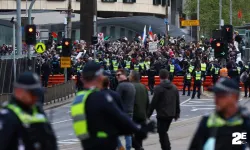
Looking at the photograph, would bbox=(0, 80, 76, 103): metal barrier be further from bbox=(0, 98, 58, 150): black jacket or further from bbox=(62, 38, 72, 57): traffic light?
bbox=(0, 98, 58, 150): black jacket

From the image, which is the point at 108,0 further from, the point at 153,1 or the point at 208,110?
the point at 208,110

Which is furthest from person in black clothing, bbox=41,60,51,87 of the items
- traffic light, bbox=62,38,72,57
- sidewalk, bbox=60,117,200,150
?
sidewalk, bbox=60,117,200,150

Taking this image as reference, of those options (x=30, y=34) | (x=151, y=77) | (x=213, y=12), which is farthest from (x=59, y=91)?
(x=213, y=12)

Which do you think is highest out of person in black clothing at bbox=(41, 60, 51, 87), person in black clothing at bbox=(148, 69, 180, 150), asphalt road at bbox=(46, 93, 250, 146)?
person in black clothing at bbox=(148, 69, 180, 150)

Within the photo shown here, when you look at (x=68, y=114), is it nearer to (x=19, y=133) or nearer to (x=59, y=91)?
(x=59, y=91)

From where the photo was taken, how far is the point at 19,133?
Result: 25.1ft

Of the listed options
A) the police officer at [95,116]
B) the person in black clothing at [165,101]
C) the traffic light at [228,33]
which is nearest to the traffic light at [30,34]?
the traffic light at [228,33]

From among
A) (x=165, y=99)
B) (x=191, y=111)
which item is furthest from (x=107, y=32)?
(x=165, y=99)

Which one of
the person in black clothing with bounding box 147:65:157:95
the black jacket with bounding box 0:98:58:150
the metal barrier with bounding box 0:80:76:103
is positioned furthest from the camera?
the person in black clothing with bounding box 147:65:157:95

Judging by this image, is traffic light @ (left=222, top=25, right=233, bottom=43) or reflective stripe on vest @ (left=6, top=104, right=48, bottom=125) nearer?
reflective stripe on vest @ (left=6, top=104, right=48, bottom=125)

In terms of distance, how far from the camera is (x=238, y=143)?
25.9 feet

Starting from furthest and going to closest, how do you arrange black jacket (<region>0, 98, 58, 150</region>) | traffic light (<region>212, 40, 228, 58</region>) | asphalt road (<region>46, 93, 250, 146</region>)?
traffic light (<region>212, 40, 228, 58</region>), asphalt road (<region>46, 93, 250, 146</region>), black jacket (<region>0, 98, 58, 150</region>)

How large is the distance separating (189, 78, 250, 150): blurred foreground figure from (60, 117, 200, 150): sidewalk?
36.7 ft

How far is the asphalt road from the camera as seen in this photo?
23.5 m
